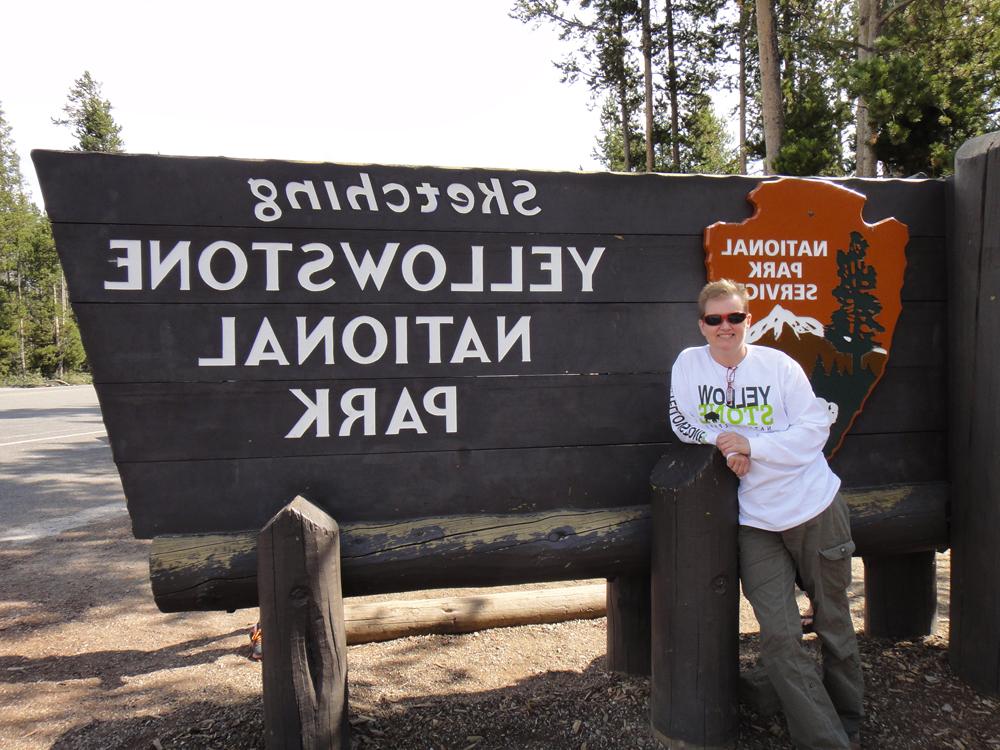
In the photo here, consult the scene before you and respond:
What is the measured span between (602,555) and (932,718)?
149 cm

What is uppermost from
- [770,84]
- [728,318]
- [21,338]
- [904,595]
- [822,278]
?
[770,84]

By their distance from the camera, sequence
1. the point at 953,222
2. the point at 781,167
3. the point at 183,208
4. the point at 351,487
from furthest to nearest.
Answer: the point at 781,167, the point at 953,222, the point at 351,487, the point at 183,208

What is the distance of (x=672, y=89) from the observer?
19.0 m

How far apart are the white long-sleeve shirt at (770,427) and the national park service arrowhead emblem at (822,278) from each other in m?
0.40

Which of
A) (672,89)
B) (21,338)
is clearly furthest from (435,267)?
(21,338)

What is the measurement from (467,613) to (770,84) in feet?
29.3

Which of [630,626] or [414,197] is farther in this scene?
[630,626]

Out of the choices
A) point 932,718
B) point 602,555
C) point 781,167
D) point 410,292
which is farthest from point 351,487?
point 781,167

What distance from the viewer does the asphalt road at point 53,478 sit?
6.47m

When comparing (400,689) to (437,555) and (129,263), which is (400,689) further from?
(129,263)

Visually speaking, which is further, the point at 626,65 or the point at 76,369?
the point at 76,369

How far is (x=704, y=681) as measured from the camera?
8.16 ft

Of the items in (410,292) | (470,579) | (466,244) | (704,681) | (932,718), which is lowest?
(932,718)

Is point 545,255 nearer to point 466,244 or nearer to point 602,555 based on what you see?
point 466,244
